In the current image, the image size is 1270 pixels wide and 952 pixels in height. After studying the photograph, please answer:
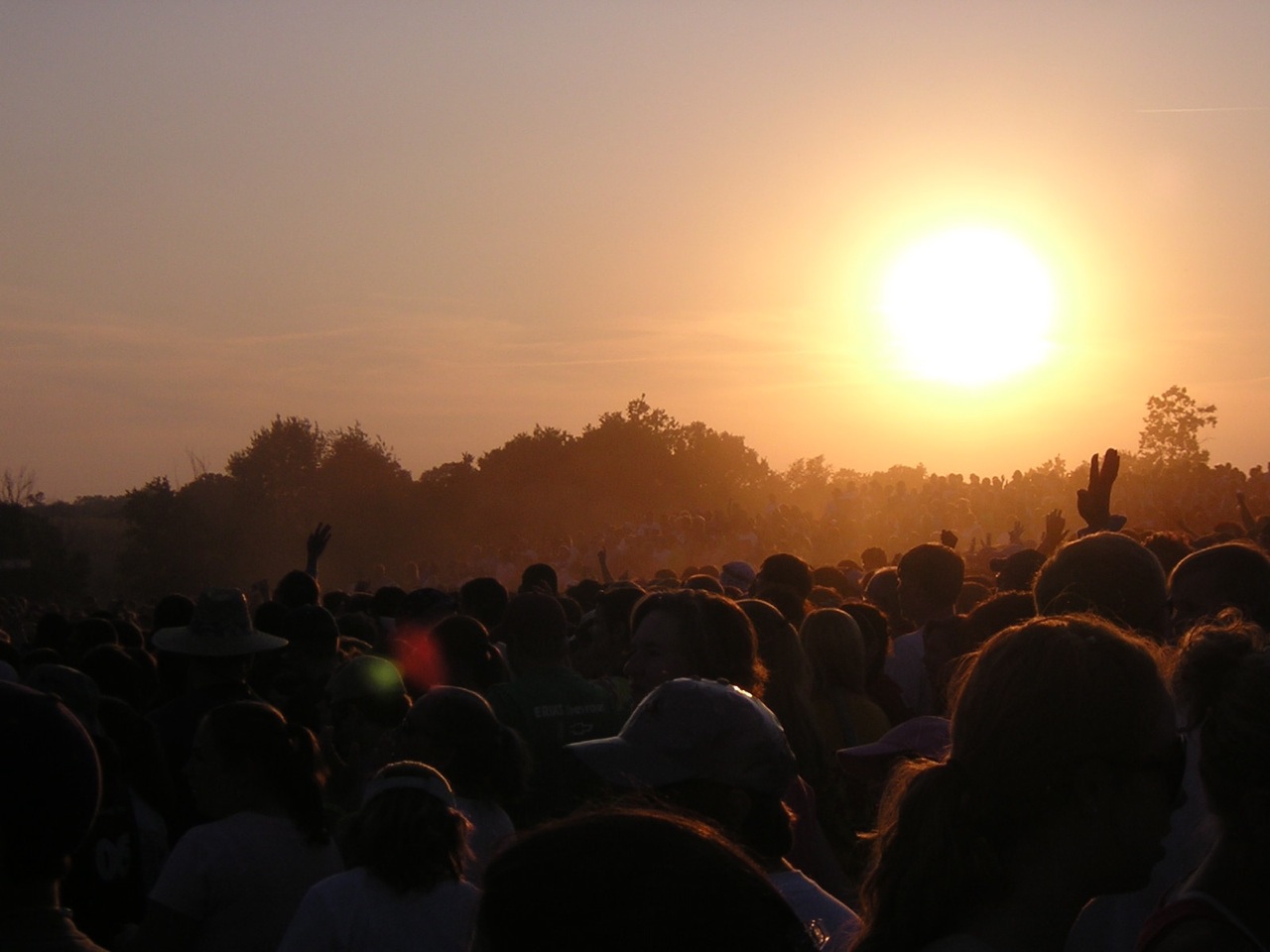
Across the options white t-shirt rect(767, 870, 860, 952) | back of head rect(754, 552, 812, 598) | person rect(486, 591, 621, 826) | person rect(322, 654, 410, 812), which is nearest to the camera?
white t-shirt rect(767, 870, 860, 952)

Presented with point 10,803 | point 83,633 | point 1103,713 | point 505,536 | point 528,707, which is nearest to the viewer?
point 10,803

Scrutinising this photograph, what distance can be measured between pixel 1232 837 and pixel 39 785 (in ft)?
6.84

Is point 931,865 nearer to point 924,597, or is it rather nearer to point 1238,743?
point 1238,743

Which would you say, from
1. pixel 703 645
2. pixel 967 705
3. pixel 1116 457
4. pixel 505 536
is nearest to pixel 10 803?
pixel 967 705

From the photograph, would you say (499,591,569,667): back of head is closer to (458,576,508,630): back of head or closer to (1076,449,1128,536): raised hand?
(458,576,508,630): back of head

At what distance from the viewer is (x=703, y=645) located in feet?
14.7

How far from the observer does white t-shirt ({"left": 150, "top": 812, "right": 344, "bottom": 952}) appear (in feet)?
12.7

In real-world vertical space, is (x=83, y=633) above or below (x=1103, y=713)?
below

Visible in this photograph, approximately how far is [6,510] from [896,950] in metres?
51.2

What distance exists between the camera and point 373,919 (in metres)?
3.46

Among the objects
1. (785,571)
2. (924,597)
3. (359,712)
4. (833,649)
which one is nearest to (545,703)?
(359,712)

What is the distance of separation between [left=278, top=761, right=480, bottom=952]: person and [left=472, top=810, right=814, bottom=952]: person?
6.75 feet

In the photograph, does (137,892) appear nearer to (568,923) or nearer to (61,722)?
(61,722)

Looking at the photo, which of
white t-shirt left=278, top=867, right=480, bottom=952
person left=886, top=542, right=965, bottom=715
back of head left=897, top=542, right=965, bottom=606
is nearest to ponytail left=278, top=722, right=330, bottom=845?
white t-shirt left=278, top=867, right=480, bottom=952
